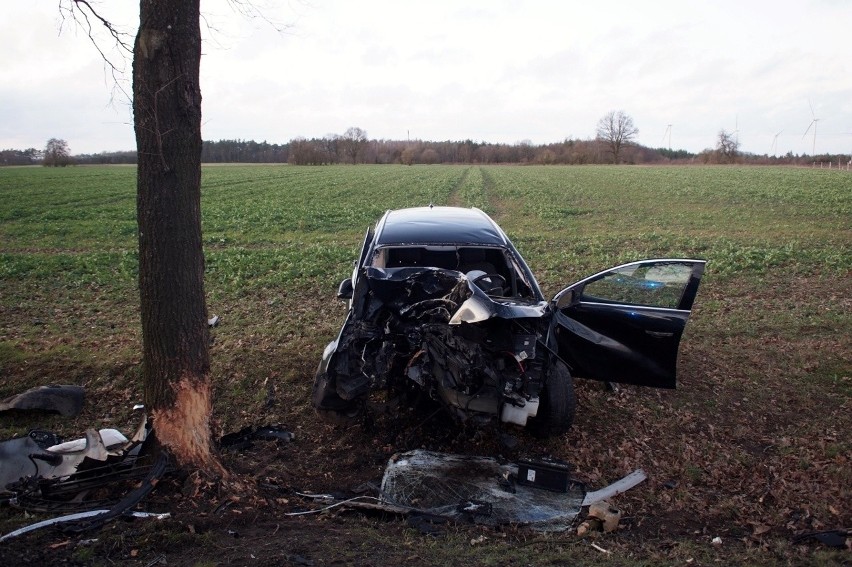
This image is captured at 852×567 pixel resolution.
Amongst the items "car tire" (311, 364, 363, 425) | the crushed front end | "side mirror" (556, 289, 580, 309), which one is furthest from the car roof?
"car tire" (311, 364, 363, 425)

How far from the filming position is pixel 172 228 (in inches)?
170

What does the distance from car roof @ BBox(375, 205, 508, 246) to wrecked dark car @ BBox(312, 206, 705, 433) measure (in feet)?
0.32

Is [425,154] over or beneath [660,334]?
over

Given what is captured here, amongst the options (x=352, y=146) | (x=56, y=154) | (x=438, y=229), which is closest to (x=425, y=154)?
(x=352, y=146)

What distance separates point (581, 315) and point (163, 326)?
140 inches

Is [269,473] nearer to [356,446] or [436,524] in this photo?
[356,446]

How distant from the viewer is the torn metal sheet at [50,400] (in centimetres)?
600

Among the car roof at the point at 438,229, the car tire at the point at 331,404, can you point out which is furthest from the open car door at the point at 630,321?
the car tire at the point at 331,404

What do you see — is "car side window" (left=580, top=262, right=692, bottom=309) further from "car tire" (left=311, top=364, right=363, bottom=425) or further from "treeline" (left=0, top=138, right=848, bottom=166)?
"treeline" (left=0, top=138, right=848, bottom=166)

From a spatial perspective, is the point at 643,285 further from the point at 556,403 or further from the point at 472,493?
the point at 472,493

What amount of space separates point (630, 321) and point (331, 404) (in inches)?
106

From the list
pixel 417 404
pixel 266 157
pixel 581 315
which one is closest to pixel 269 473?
pixel 417 404

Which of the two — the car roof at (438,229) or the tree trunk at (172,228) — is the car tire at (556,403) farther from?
the tree trunk at (172,228)

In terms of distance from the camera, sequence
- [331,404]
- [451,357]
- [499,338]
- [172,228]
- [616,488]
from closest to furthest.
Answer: [172,228] → [616,488] → [451,357] → [499,338] → [331,404]
